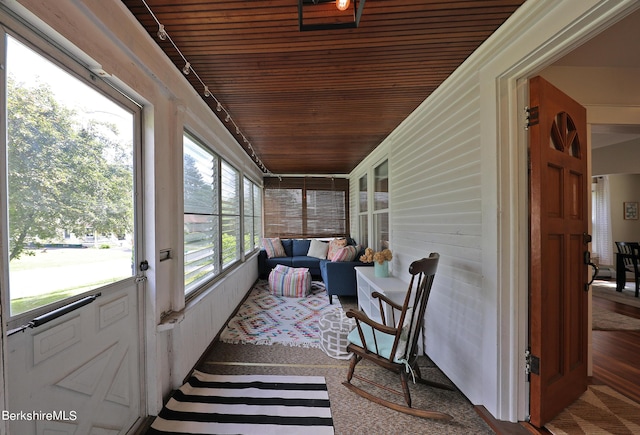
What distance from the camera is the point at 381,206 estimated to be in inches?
142

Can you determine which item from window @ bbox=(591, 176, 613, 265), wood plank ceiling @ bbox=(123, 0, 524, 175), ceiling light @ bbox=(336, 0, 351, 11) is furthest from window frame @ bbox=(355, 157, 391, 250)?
window @ bbox=(591, 176, 613, 265)

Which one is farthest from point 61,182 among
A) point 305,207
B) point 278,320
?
point 305,207

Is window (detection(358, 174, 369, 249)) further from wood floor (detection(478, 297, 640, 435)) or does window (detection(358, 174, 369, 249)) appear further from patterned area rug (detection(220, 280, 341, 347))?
wood floor (detection(478, 297, 640, 435))

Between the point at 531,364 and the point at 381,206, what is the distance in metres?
2.46

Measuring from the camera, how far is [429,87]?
1968 mm

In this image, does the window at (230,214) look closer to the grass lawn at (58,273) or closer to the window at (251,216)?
the window at (251,216)

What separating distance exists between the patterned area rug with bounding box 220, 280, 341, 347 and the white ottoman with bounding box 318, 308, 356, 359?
0.09m

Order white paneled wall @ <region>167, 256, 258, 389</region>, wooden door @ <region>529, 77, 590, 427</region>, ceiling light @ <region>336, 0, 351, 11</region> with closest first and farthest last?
ceiling light @ <region>336, 0, 351, 11</region> < wooden door @ <region>529, 77, 590, 427</region> < white paneled wall @ <region>167, 256, 258, 389</region>

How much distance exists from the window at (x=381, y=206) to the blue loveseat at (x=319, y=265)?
1.60 ft

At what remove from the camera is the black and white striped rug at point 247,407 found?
1.44 metres

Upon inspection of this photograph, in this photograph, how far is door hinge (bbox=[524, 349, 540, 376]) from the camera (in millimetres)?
1376

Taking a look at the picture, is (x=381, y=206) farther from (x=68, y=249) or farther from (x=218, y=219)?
(x=68, y=249)

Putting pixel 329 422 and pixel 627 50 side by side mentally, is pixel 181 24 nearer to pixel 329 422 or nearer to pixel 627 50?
pixel 329 422

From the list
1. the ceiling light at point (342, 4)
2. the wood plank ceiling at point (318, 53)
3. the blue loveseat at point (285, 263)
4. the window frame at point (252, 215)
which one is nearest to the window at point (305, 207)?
the window frame at point (252, 215)
